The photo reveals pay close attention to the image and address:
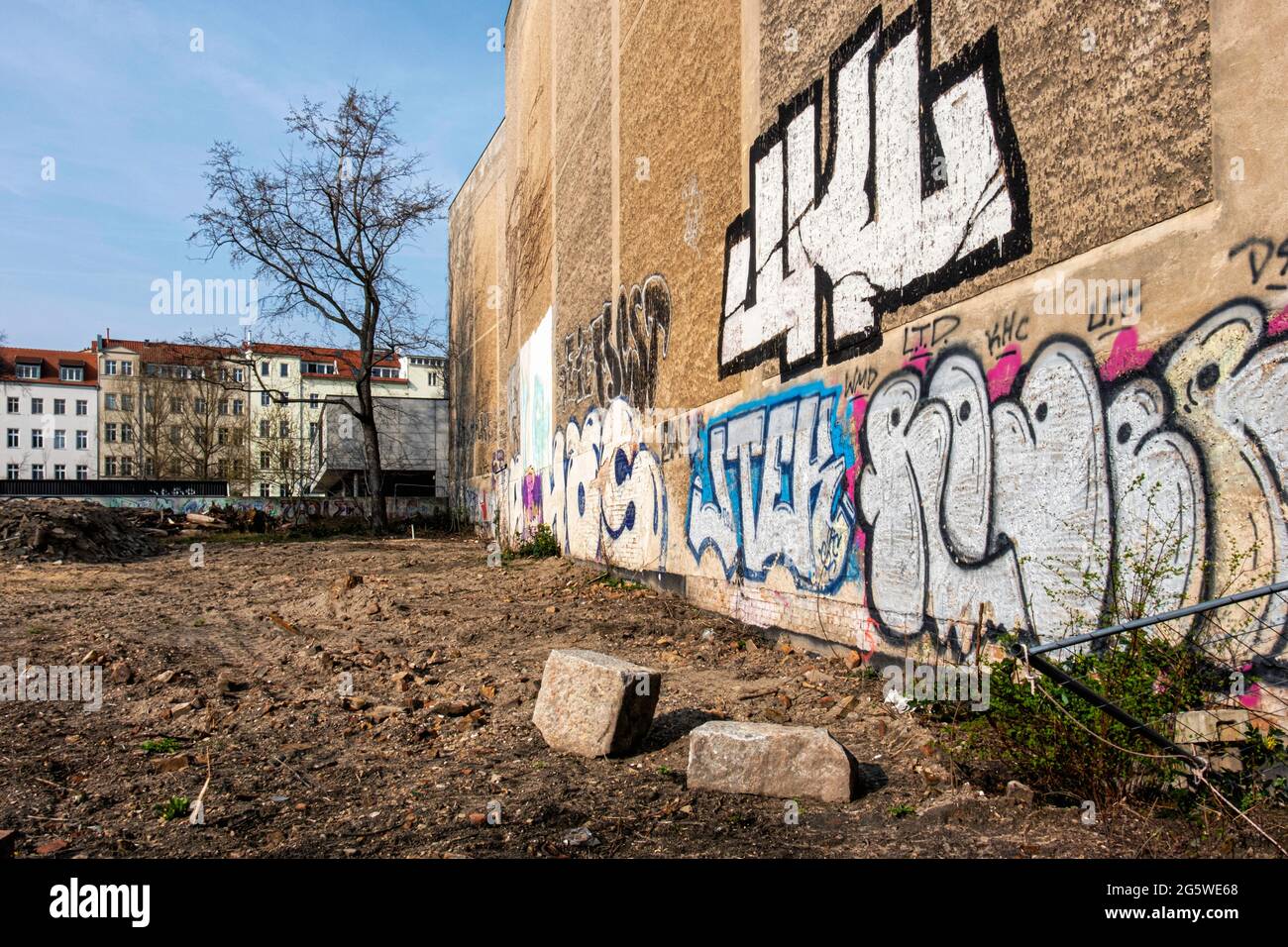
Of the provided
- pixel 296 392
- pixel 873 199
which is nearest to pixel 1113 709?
pixel 873 199

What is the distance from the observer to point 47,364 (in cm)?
7212

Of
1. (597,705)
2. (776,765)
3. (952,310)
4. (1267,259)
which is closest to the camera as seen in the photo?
(1267,259)

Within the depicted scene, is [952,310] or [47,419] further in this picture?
[47,419]

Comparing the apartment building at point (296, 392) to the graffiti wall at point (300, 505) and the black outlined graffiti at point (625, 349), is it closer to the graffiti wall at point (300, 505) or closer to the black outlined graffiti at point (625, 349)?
the graffiti wall at point (300, 505)

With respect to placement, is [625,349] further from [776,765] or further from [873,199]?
[776,765]

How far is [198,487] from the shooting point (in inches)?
1703

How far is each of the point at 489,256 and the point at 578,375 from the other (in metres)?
11.3

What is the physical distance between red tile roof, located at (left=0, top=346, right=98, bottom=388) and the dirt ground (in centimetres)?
7159

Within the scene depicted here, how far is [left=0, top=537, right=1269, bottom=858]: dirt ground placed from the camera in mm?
3734

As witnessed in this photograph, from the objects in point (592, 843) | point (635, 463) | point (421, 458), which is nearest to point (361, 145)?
point (421, 458)

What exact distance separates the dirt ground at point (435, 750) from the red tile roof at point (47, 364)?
7159 cm

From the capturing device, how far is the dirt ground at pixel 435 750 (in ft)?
12.3

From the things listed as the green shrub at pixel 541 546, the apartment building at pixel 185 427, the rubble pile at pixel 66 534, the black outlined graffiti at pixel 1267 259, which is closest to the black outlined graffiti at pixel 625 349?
the green shrub at pixel 541 546

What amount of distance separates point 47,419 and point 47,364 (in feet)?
20.4
